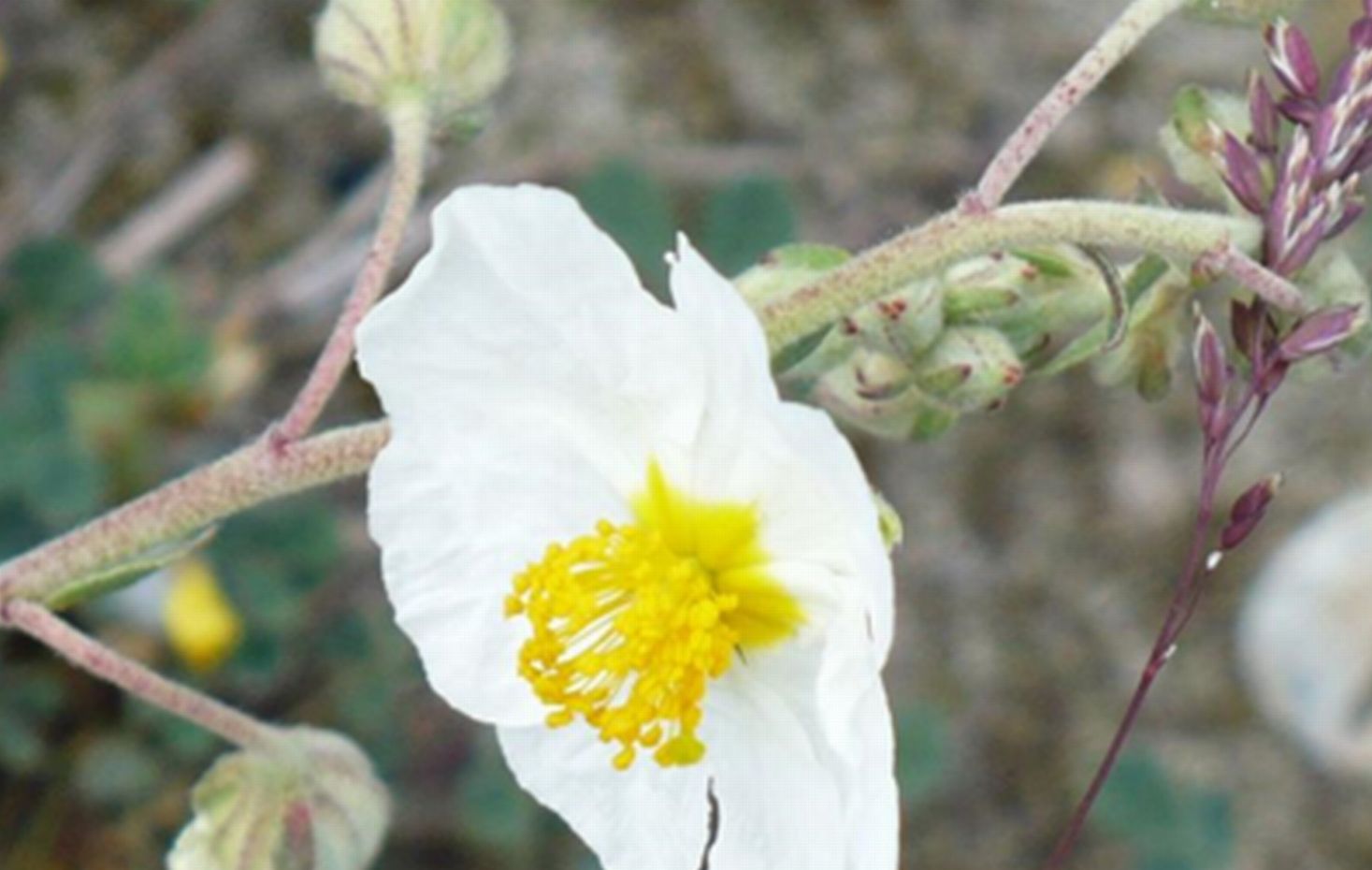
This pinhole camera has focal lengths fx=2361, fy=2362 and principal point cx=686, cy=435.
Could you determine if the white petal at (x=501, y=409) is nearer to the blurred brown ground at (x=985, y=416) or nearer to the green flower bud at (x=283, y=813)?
the green flower bud at (x=283, y=813)

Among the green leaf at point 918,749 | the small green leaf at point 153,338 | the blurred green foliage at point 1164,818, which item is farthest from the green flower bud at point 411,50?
the blurred green foliage at point 1164,818

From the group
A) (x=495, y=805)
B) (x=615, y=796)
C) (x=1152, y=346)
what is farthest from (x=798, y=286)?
(x=495, y=805)

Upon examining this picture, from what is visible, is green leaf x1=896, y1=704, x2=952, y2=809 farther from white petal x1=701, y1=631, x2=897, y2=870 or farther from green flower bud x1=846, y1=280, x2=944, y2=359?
green flower bud x1=846, y1=280, x2=944, y2=359

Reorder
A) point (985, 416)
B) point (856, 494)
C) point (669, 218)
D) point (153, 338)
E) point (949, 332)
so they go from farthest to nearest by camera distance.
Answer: point (985, 416) < point (669, 218) < point (153, 338) < point (949, 332) < point (856, 494)

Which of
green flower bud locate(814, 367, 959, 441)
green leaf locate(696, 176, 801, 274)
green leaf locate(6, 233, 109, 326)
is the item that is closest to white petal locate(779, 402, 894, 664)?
green flower bud locate(814, 367, 959, 441)

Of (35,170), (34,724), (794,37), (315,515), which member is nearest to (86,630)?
(34,724)

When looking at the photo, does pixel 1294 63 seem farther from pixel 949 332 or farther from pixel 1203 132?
pixel 949 332

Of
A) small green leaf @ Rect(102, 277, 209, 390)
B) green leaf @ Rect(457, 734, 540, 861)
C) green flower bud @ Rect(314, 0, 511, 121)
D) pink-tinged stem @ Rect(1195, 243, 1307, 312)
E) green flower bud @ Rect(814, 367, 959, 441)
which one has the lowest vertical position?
green leaf @ Rect(457, 734, 540, 861)
